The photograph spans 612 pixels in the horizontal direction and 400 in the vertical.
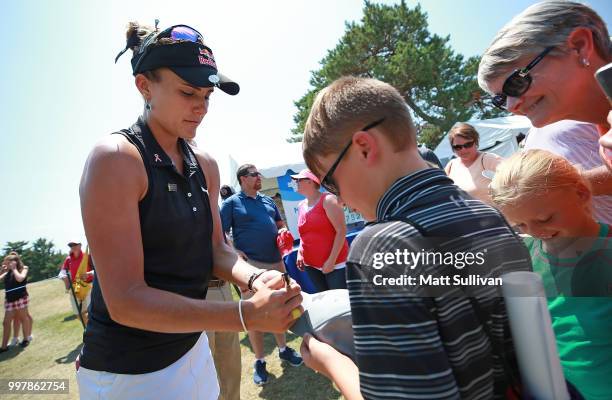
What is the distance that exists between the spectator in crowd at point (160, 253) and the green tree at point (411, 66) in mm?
20148

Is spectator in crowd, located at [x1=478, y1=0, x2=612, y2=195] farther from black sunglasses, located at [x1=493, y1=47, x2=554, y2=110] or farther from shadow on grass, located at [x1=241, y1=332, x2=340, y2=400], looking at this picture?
shadow on grass, located at [x1=241, y1=332, x2=340, y2=400]

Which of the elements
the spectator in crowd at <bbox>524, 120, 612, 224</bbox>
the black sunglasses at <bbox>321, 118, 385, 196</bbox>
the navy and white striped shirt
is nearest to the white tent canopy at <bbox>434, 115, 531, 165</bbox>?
the spectator in crowd at <bbox>524, 120, 612, 224</bbox>

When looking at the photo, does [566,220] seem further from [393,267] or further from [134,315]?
[134,315]

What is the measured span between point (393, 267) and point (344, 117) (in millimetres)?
472

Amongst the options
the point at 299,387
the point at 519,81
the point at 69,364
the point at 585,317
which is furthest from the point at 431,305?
the point at 69,364

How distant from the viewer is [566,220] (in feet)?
4.26

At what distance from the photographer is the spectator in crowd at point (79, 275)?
636cm

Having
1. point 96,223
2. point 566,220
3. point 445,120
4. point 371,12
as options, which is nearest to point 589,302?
point 566,220

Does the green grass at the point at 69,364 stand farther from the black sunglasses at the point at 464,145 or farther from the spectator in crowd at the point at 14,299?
the black sunglasses at the point at 464,145

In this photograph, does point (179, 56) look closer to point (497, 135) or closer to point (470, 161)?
point (470, 161)

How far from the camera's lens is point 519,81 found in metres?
1.45

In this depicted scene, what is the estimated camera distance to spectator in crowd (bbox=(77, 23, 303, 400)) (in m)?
1.18

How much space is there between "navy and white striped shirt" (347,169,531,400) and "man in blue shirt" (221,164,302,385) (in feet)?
11.8

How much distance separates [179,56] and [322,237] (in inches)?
106
